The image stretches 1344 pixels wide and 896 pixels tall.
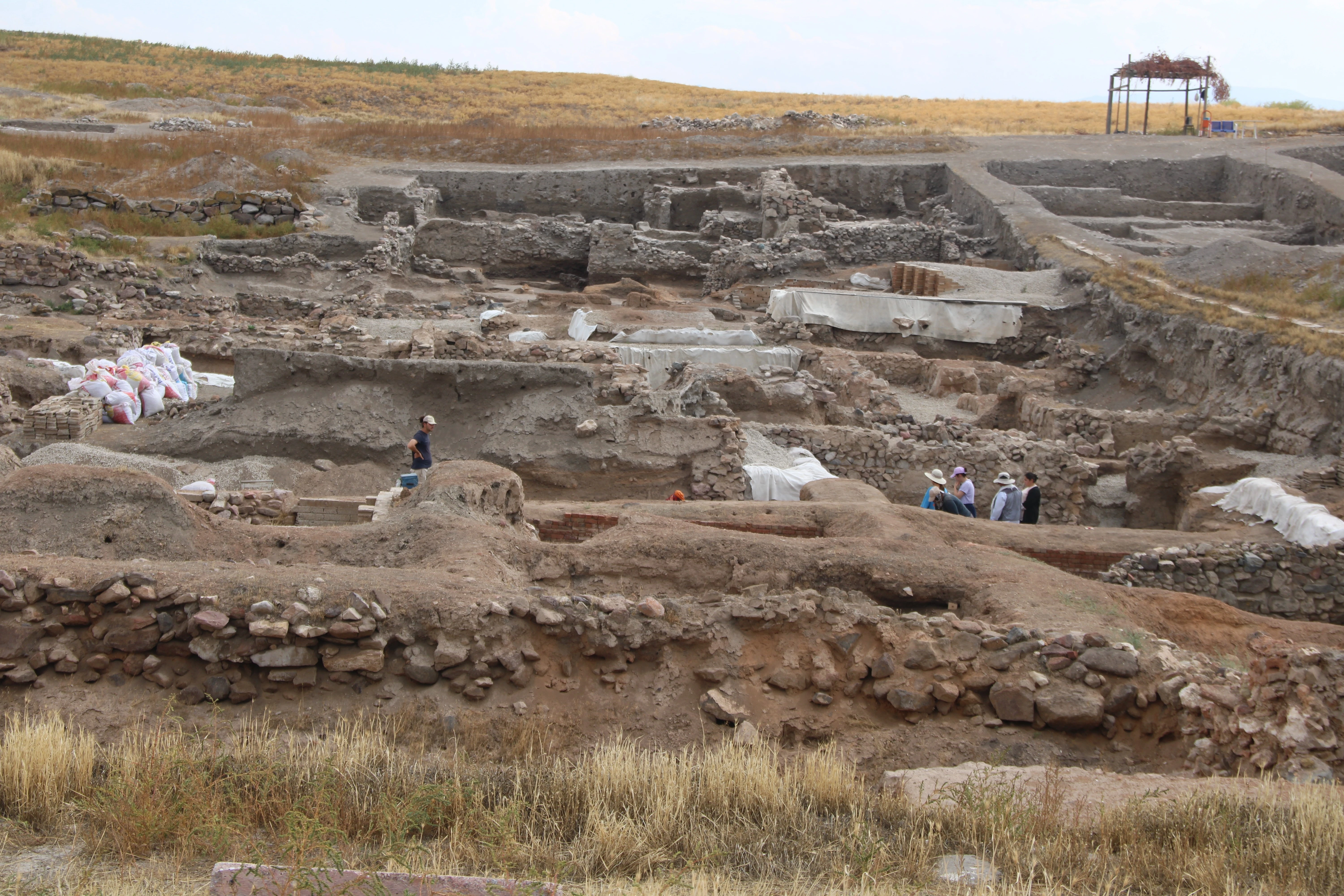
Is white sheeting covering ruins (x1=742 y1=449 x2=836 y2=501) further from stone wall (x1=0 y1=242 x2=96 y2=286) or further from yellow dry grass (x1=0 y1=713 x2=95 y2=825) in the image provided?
stone wall (x1=0 y1=242 x2=96 y2=286)

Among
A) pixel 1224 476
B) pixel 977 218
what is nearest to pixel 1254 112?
pixel 977 218

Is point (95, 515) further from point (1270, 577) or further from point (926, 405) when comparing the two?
point (926, 405)

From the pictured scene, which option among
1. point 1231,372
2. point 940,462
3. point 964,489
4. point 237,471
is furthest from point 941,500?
point 237,471

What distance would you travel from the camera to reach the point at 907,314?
58.2 ft

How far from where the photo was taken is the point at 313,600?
4.98 meters

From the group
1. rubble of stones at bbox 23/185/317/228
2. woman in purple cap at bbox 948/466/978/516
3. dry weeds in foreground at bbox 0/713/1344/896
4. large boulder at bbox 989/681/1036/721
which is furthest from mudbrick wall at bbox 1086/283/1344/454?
rubble of stones at bbox 23/185/317/228

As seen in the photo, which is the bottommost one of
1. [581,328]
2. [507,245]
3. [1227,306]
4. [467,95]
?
[581,328]

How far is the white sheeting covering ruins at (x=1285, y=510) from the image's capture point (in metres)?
8.82

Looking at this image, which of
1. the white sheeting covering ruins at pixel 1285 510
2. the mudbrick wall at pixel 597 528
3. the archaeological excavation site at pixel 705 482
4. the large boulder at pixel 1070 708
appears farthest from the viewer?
the white sheeting covering ruins at pixel 1285 510

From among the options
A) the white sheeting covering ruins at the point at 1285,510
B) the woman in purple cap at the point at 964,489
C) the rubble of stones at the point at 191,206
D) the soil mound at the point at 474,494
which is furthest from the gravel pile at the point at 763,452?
the rubble of stones at the point at 191,206

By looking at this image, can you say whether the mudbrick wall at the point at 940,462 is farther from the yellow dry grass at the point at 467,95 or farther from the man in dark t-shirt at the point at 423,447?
the yellow dry grass at the point at 467,95

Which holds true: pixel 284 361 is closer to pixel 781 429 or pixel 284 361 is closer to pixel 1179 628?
pixel 781 429

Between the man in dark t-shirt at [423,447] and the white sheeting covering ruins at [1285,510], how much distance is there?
7889 mm

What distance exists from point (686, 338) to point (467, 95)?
3434cm
